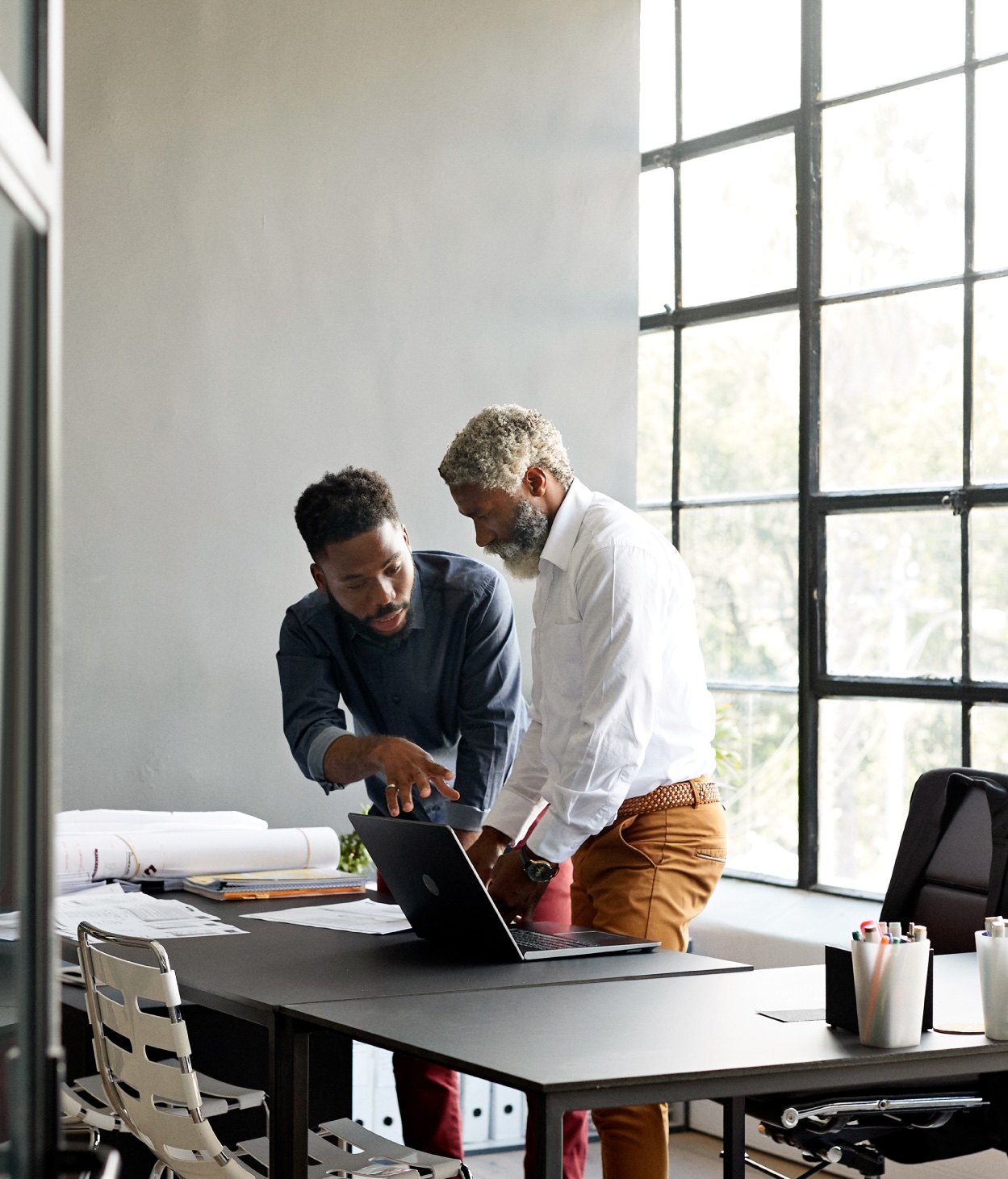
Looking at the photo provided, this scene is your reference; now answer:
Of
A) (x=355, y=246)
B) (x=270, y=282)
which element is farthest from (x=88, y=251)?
(x=355, y=246)

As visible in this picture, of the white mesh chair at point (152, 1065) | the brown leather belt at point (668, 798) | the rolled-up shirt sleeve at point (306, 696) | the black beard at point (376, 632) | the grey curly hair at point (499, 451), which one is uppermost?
the grey curly hair at point (499, 451)

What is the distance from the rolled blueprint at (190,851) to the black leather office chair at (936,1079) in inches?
50.2

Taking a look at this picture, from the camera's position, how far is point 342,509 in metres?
3.26

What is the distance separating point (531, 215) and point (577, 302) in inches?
12.9

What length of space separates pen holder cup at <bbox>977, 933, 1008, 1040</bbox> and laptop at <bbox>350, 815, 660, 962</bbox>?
2.23ft

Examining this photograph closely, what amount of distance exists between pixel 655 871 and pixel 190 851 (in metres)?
1.19

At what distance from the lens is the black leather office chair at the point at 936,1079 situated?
2.39 meters

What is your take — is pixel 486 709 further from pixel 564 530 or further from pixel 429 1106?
pixel 429 1106

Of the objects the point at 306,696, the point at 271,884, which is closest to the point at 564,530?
the point at 306,696

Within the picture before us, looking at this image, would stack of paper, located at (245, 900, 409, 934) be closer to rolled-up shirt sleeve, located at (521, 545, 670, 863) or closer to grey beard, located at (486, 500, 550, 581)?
rolled-up shirt sleeve, located at (521, 545, 670, 863)

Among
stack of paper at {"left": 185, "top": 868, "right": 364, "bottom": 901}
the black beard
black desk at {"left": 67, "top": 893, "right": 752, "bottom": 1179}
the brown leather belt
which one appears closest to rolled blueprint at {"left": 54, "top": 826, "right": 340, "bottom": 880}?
stack of paper at {"left": 185, "top": 868, "right": 364, "bottom": 901}

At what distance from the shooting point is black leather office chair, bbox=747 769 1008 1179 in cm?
239

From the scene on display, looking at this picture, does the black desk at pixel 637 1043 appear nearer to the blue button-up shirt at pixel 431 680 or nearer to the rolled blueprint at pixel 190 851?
the blue button-up shirt at pixel 431 680

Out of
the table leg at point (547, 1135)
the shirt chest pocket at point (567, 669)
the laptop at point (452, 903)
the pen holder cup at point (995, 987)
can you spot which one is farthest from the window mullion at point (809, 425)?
the table leg at point (547, 1135)
